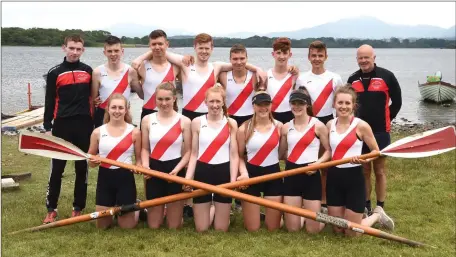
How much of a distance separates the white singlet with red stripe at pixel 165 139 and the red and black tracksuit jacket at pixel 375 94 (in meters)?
2.41

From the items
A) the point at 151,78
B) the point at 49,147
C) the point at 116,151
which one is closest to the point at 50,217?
the point at 49,147

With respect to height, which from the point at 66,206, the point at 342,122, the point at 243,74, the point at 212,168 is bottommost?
the point at 66,206

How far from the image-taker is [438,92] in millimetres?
33188

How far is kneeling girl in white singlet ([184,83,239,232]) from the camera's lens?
5.89 metres

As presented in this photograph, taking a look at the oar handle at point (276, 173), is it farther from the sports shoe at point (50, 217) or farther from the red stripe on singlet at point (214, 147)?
the sports shoe at point (50, 217)

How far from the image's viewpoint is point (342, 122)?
580 centimetres

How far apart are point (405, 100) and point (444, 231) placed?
32.8 m

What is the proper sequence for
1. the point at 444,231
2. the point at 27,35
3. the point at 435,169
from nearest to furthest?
the point at 444,231 < the point at 435,169 < the point at 27,35

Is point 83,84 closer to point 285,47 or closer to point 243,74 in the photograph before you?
point 243,74

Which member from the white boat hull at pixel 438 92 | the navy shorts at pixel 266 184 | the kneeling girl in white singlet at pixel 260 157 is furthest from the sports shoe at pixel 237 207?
the white boat hull at pixel 438 92

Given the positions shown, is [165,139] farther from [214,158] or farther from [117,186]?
[117,186]

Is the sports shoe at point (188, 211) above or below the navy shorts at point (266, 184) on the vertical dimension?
below

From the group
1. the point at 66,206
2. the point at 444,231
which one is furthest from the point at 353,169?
the point at 66,206

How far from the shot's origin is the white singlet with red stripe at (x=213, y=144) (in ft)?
19.3
